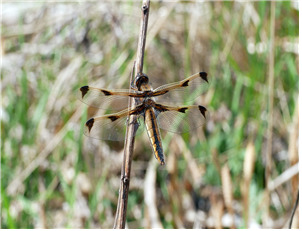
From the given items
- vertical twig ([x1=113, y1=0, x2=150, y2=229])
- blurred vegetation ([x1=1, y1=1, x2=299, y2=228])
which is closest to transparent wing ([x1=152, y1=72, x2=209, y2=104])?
vertical twig ([x1=113, y1=0, x2=150, y2=229])

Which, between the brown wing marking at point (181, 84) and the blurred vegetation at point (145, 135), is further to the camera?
the blurred vegetation at point (145, 135)

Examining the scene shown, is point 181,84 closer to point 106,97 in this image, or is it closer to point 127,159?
point 106,97

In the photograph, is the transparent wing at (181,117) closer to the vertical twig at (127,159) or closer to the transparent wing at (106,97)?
the transparent wing at (106,97)

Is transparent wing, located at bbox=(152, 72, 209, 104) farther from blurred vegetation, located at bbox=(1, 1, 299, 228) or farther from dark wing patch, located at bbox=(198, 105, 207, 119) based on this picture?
blurred vegetation, located at bbox=(1, 1, 299, 228)

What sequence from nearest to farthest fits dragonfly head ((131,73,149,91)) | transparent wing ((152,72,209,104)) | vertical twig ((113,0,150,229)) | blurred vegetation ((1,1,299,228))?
vertical twig ((113,0,150,229))
dragonfly head ((131,73,149,91))
transparent wing ((152,72,209,104))
blurred vegetation ((1,1,299,228))

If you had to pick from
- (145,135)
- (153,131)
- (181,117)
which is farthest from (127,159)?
(145,135)

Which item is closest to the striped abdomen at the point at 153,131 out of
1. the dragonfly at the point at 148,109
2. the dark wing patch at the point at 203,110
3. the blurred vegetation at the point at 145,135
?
the dragonfly at the point at 148,109

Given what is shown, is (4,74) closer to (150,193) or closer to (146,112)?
(150,193)
